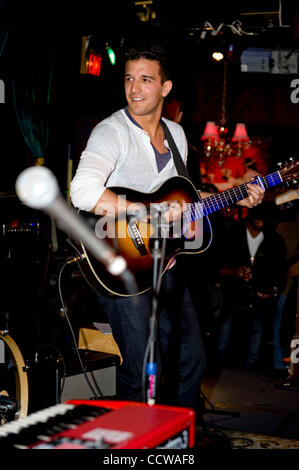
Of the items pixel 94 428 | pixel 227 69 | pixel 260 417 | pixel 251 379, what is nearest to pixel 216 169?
pixel 227 69

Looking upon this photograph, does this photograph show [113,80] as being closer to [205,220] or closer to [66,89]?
[66,89]

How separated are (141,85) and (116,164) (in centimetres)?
46

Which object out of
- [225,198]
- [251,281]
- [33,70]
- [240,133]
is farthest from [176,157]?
[240,133]

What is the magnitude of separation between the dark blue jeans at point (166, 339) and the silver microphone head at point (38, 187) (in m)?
1.49

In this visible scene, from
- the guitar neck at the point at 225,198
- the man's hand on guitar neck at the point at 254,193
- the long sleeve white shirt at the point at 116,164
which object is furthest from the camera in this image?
the man's hand on guitar neck at the point at 254,193

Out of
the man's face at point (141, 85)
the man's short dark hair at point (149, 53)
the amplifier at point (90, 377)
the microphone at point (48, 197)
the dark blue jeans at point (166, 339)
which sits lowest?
the amplifier at point (90, 377)

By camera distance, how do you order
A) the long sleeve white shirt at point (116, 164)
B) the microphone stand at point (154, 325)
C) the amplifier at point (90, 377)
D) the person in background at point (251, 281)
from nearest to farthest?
1. the microphone stand at point (154, 325)
2. the long sleeve white shirt at point (116, 164)
3. the amplifier at point (90, 377)
4. the person in background at point (251, 281)

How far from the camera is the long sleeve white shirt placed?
2.81m

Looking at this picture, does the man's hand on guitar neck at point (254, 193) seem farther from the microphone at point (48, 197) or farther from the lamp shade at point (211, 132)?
the lamp shade at point (211, 132)

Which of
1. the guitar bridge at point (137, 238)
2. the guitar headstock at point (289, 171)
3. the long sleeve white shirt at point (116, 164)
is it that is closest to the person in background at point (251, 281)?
the guitar headstock at point (289, 171)

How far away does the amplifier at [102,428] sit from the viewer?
1.48 meters

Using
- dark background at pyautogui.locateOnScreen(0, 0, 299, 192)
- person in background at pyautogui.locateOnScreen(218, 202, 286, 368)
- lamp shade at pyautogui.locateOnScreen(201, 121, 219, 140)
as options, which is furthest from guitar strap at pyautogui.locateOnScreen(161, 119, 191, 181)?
lamp shade at pyautogui.locateOnScreen(201, 121, 219, 140)

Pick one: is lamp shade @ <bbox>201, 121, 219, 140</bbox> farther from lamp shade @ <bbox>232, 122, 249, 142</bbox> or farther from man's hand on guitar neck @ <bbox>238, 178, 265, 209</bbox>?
man's hand on guitar neck @ <bbox>238, 178, 265, 209</bbox>

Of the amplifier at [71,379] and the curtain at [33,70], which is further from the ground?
the curtain at [33,70]
